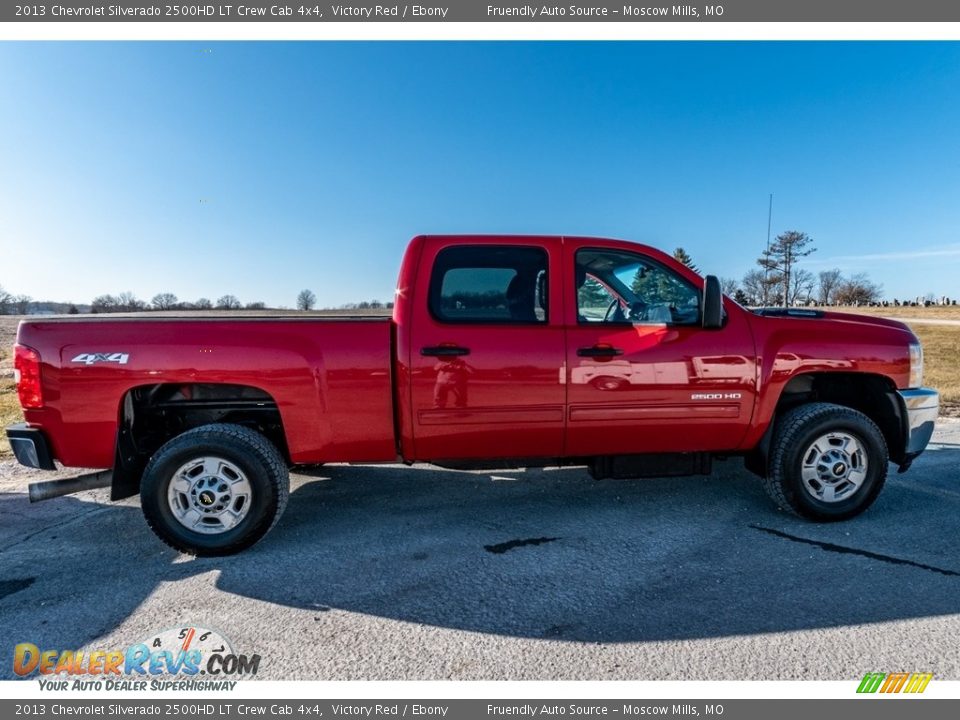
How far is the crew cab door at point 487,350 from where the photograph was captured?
127 inches

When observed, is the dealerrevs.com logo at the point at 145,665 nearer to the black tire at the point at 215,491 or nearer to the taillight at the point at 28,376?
the black tire at the point at 215,491

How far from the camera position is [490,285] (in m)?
Answer: 3.43

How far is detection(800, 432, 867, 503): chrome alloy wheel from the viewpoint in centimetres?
357

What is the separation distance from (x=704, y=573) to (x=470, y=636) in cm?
140

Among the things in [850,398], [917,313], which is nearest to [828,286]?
[917,313]

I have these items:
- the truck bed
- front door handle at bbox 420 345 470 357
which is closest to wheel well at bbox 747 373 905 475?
front door handle at bbox 420 345 470 357

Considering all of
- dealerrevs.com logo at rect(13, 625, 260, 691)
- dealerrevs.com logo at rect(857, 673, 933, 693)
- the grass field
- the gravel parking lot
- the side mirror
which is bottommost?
dealerrevs.com logo at rect(857, 673, 933, 693)

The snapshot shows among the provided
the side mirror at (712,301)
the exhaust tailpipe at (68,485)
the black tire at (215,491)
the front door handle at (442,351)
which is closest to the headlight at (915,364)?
the side mirror at (712,301)

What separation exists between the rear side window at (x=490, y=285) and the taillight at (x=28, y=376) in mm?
2330

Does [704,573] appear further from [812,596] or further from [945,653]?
[945,653]

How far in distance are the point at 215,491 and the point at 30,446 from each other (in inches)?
43.2

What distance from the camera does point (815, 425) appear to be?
3.51m

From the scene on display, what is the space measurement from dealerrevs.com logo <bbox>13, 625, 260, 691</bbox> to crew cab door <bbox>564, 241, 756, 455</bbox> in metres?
2.22

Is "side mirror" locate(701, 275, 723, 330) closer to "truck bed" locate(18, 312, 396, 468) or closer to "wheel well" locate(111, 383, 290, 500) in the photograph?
"truck bed" locate(18, 312, 396, 468)
